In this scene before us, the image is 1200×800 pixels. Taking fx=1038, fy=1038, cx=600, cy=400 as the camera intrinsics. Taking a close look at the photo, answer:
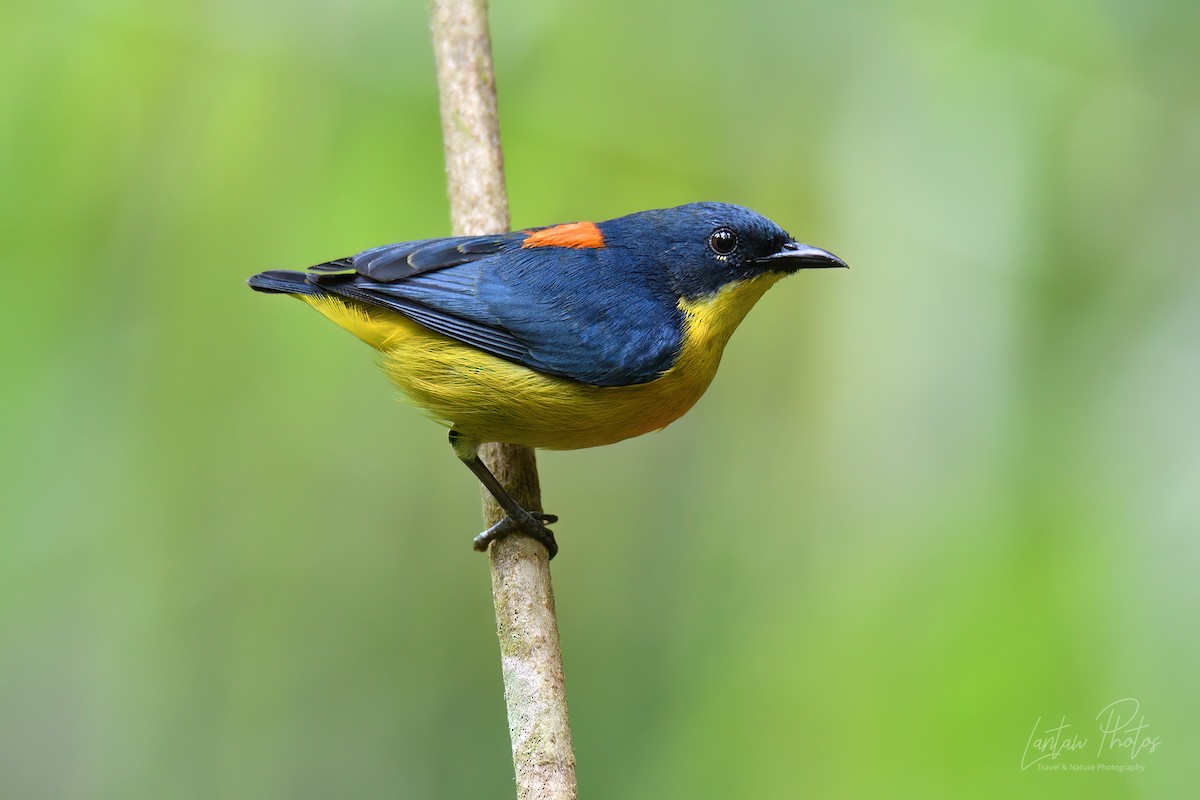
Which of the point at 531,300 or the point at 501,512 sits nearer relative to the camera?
the point at 531,300

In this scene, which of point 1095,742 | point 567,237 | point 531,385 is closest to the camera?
point 531,385

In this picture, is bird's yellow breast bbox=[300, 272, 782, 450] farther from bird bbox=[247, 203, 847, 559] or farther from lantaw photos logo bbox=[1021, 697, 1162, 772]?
lantaw photos logo bbox=[1021, 697, 1162, 772]

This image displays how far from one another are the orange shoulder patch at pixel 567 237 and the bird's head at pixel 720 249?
0.19 m

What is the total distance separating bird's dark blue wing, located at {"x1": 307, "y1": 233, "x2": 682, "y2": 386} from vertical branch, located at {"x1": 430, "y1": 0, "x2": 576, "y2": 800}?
53cm

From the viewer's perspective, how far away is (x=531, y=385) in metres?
3.49

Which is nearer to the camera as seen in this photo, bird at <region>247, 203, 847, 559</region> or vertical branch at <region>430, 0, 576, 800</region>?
vertical branch at <region>430, 0, 576, 800</region>

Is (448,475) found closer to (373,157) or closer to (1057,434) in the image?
(373,157)

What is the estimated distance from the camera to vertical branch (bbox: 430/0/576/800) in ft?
9.53

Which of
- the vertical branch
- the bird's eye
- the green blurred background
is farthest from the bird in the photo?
the green blurred background

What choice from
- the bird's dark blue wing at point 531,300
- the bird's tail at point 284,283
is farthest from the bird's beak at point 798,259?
the bird's tail at point 284,283

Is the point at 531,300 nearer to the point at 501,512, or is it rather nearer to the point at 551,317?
the point at 551,317

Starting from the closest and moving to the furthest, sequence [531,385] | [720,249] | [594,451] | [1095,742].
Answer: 1. [531,385]
2. [1095,742]
3. [720,249]
4. [594,451]

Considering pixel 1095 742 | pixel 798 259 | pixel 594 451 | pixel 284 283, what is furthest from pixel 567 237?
pixel 1095 742

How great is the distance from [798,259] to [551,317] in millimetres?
883
